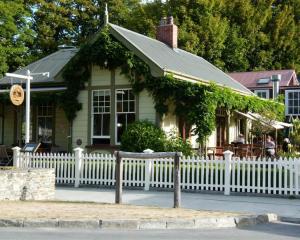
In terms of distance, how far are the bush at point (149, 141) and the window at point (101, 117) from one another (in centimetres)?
163

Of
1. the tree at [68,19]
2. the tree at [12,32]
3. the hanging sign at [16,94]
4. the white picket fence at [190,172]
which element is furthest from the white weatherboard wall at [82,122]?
the tree at [68,19]

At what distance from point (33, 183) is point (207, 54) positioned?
3566cm

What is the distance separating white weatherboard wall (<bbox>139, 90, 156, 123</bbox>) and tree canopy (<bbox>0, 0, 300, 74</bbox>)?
77.8ft

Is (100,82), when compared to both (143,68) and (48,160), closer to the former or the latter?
(143,68)

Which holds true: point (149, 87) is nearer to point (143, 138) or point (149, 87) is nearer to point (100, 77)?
point (143, 138)

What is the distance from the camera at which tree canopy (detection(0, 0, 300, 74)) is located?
47812 millimetres

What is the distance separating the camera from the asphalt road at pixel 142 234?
337 inches

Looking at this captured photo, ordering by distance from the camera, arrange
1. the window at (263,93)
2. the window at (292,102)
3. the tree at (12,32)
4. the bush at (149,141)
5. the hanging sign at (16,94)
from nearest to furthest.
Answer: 1. the hanging sign at (16,94)
2. the bush at (149,141)
3. the tree at (12,32)
4. the window at (292,102)
5. the window at (263,93)

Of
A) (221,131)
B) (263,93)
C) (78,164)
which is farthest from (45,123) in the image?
(263,93)

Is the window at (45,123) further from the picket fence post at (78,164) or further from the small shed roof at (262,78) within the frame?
the small shed roof at (262,78)

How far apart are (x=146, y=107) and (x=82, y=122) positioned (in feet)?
10.1

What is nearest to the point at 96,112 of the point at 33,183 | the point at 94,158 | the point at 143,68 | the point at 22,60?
the point at 143,68

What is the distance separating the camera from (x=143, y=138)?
2045 cm

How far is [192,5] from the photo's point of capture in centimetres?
4972
